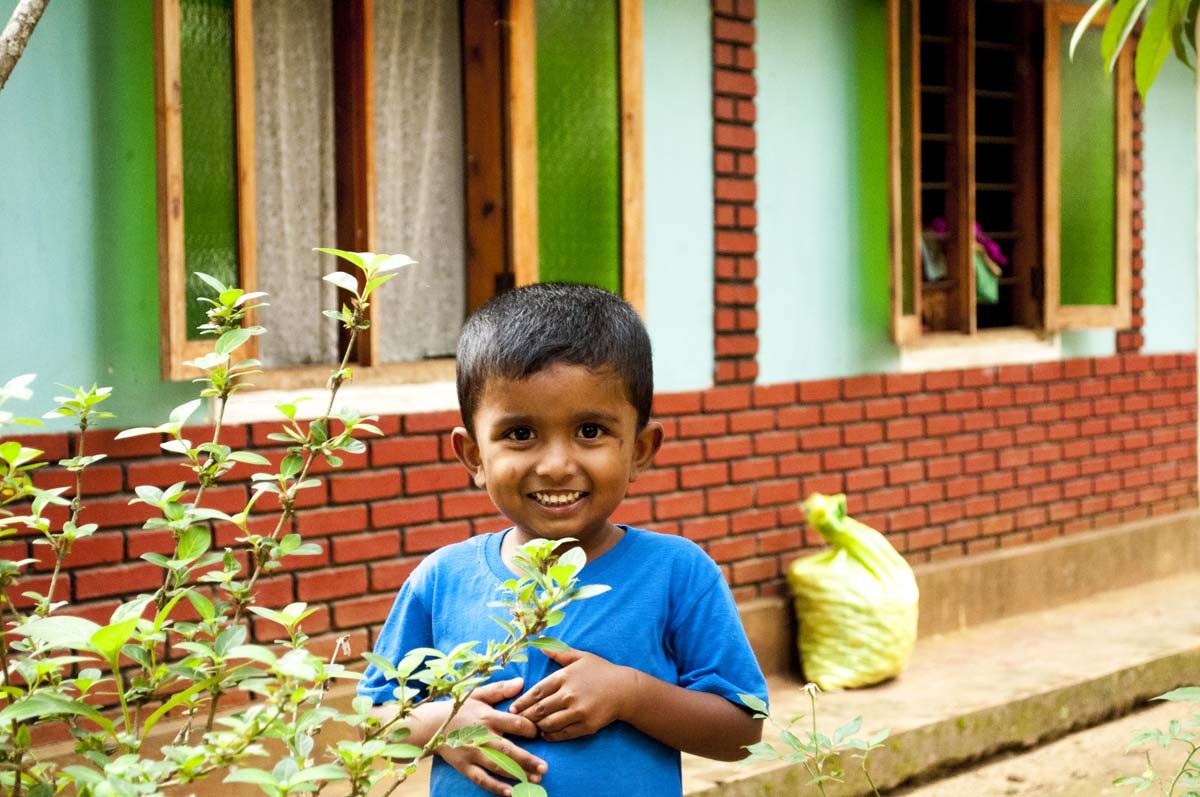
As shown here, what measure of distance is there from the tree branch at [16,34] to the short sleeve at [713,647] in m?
1.46

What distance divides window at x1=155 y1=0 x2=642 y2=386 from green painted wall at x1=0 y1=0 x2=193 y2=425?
0.12 meters

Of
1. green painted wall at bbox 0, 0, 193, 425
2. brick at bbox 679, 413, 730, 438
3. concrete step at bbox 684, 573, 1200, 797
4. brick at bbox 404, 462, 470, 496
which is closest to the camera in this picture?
green painted wall at bbox 0, 0, 193, 425

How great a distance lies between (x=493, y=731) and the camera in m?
2.01

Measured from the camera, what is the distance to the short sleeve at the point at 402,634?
2.20 m

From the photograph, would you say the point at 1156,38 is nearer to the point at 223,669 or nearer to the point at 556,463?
the point at 556,463

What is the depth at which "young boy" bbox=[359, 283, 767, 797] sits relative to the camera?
2076 millimetres

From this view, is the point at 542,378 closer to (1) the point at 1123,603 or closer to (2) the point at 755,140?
(2) the point at 755,140

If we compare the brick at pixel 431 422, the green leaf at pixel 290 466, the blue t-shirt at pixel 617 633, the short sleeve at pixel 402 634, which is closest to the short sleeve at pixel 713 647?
the blue t-shirt at pixel 617 633

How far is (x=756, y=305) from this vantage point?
5926mm

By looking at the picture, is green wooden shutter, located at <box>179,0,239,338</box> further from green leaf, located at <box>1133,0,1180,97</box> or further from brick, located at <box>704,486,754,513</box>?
green leaf, located at <box>1133,0,1180,97</box>

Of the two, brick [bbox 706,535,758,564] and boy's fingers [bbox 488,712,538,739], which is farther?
brick [bbox 706,535,758,564]

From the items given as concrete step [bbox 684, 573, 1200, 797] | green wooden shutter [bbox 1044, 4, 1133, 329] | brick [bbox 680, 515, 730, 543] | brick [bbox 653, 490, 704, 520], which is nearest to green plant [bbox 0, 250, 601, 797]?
concrete step [bbox 684, 573, 1200, 797]

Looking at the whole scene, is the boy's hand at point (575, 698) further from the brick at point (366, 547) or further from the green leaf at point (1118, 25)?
the brick at point (366, 547)

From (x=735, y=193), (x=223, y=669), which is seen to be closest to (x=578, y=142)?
(x=735, y=193)
